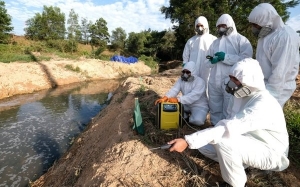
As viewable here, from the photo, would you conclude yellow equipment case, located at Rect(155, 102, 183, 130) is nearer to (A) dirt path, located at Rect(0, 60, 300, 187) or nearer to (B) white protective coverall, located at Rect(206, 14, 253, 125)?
(A) dirt path, located at Rect(0, 60, 300, 187)

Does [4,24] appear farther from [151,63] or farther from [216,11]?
[216,11]

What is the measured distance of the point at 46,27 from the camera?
113 feet

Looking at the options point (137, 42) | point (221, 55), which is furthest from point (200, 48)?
point (137, 42)

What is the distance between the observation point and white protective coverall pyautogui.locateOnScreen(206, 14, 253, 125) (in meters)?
4.12

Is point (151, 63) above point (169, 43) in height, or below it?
below

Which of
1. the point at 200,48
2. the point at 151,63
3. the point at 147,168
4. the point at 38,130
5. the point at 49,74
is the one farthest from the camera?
the point at 151,63

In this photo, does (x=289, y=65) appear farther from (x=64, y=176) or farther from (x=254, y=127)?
(x=64, y=176)

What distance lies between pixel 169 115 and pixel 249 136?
1.58 meters

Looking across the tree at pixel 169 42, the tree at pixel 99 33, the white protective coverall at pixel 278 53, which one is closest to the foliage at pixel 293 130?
the white protective coverall at pixel 278 53

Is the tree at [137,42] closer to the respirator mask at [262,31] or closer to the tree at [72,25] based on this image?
the tree at [72,25]

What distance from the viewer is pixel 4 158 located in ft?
20.5

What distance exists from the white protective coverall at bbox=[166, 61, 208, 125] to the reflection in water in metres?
3.89

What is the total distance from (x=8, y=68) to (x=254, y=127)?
1638 cm

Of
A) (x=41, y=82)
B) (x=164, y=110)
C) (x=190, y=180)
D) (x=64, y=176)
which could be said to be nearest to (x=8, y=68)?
(x=41, y=82)
